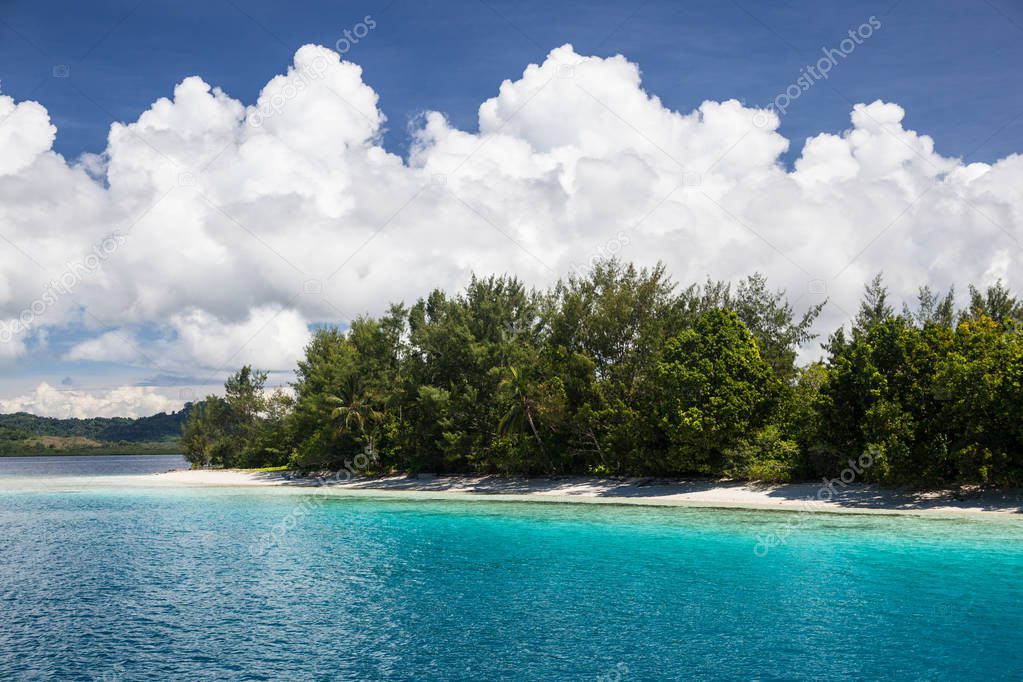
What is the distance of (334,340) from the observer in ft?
279

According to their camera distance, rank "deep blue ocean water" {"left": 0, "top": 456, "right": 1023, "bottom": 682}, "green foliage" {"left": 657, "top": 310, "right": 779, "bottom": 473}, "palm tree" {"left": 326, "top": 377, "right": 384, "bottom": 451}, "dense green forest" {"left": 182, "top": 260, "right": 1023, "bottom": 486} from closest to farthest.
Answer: "deep blue ocean water" {"left": 0, "top": 456, "right": 1023, "bottom": 682}, "dense green forest" {"left": 182, "top": 260, "right": 1023, "bottom": 486}, "green foliage" {"left": 657, "top": 310, "right": 779, "bottom": 473}, "palm tree" {"left": 326, "top": 377, "right": 384, "bottom": 451}

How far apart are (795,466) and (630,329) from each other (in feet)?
49.3

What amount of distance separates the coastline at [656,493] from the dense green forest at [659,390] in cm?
111

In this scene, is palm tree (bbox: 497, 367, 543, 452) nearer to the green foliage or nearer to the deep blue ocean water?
the green foliage

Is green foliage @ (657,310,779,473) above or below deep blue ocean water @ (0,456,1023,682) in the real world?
above

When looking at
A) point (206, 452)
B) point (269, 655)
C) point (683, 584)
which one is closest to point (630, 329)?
point (683, 584)

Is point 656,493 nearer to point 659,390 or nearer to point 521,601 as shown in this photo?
point 659,390

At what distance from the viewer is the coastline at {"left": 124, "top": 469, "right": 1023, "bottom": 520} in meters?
37.3

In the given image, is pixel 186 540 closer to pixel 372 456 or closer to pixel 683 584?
pixel 683 584

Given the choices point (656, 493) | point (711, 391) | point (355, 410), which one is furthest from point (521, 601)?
point (355, 410)

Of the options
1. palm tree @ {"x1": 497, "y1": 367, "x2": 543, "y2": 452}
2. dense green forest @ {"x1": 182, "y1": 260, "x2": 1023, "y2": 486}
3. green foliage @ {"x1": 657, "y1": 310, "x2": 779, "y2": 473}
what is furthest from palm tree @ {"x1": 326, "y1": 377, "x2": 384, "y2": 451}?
green foliage @ {"x1": 657, "y1": 310, "x2": 779, "y2": 473}

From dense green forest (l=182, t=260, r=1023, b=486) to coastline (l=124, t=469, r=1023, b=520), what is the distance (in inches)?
43.8

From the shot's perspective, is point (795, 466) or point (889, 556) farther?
point (795, 466)

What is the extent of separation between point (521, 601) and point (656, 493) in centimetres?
3006
